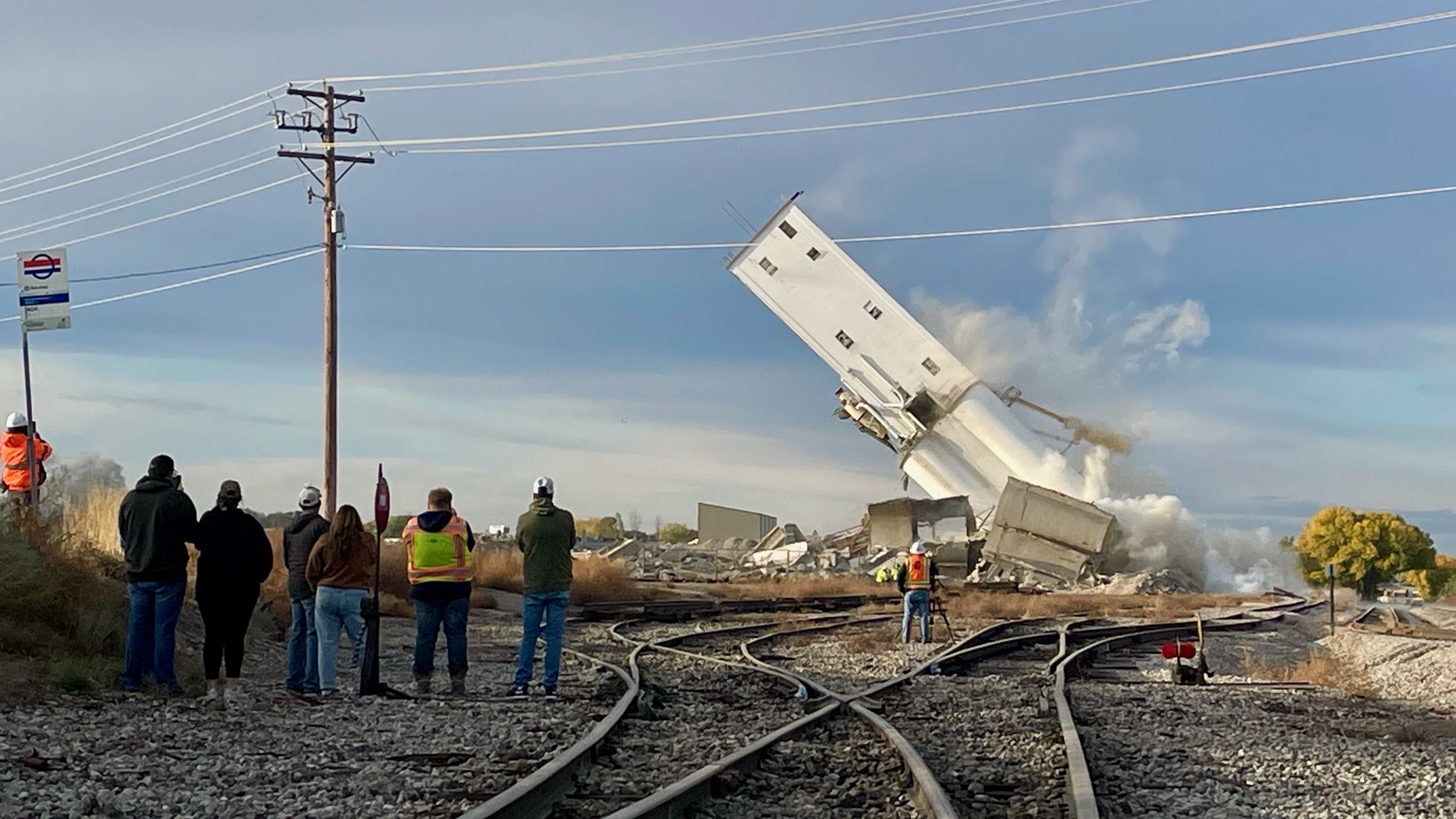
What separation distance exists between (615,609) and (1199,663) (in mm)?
13204

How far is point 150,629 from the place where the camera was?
35.3 ft

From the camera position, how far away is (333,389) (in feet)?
89.6

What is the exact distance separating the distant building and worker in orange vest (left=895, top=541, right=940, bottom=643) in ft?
132

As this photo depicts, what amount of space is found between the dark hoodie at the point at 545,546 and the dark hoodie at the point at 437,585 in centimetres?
50

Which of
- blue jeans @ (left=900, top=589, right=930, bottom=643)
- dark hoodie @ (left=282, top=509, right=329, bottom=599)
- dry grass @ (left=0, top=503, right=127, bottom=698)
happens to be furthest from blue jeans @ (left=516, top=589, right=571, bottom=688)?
blue jeans @ (left=900, top=589, right=930, bottom=643)

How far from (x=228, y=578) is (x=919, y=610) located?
11039 mm

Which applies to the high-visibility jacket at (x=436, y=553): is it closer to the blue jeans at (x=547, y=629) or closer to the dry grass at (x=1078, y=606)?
the blue jeans at (x=547, y=629)

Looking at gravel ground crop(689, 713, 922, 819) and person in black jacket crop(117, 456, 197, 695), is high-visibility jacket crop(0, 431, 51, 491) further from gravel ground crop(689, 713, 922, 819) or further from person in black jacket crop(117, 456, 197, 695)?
gravel ground crop(689, 713, 922, 819)

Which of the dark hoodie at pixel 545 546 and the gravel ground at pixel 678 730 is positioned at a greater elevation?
the dark hoodie at pixel 545 546

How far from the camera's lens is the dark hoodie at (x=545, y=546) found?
39.1 ft

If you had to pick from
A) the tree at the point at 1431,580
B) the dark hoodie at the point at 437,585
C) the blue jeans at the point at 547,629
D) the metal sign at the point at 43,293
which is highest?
the metal sign at the point at 43,293

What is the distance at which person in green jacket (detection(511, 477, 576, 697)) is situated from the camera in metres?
11.9

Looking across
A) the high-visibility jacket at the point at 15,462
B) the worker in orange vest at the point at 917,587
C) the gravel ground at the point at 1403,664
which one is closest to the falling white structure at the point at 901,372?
the gravel ground at the point at 1403,664

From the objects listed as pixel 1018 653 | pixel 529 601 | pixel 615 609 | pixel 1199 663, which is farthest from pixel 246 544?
pixel 615 609
